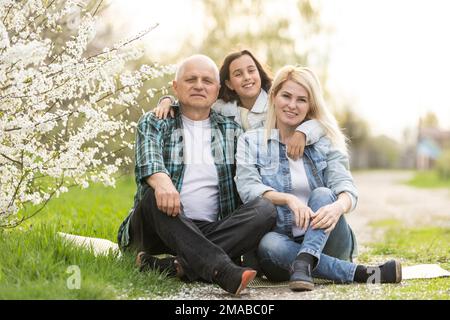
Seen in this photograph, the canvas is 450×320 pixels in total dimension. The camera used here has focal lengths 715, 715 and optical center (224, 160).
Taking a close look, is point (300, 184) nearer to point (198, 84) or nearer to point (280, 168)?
point (280, 168)

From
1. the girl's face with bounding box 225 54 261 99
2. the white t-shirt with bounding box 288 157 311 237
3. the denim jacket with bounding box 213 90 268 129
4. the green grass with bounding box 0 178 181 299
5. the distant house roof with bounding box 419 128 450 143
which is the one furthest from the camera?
the distant house roof with bounding box 419 128 450 143

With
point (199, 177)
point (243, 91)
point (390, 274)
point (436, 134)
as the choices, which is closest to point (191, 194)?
point (199, 177)

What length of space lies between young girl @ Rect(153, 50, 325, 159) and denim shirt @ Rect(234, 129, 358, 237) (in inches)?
11.8

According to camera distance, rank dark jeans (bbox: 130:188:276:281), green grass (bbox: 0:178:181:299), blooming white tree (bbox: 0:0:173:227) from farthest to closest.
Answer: blooming white tree (bbox: 0:0:173:227) → dark jeans (bbox: 130:188:276:281) → green grass (bbox: 0:178:181:299)

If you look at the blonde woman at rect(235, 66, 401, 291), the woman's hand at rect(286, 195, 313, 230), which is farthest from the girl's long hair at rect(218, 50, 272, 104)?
the woman's hand at rect(286, 195, 313, 230)

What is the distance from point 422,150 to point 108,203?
34666mm

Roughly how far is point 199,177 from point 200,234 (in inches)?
21.7

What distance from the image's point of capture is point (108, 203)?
7824mm

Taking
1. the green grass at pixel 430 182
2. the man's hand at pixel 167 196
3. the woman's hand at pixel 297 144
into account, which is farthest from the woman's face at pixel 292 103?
the green grass at pixel 430 182

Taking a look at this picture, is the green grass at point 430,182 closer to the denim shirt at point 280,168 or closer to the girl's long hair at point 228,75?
the girl's long hair at point 228,75

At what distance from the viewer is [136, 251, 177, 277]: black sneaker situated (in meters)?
3.95

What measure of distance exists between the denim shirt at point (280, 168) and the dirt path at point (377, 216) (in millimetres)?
517

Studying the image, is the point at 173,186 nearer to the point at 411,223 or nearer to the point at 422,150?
the point at 411,223

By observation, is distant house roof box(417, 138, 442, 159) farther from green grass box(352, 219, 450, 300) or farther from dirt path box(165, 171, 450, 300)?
green grass box(352, 219, 450, 300)
